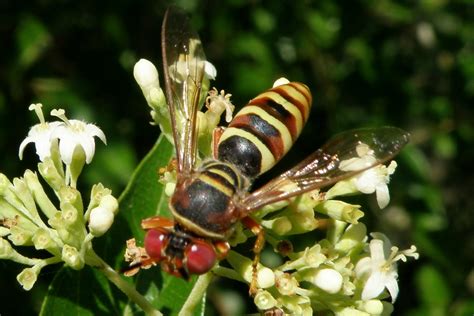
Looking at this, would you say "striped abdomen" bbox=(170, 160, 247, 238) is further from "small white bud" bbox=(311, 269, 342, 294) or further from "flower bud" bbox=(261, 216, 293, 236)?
"small white bud" bbox=(311, 269, 342, 294)

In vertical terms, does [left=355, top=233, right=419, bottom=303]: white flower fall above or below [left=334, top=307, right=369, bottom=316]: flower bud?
above

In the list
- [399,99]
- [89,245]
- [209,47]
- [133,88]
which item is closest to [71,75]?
[133,88]

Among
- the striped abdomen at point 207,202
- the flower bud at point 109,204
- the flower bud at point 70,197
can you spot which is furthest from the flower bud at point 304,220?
the flower bud at point 70,197

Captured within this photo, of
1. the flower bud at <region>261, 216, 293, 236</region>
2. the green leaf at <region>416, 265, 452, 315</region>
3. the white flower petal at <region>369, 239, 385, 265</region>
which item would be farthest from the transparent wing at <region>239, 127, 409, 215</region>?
the green leaf at <region>416, 265, 452, 315</region>

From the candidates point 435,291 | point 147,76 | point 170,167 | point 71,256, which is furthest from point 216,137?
point 435,291

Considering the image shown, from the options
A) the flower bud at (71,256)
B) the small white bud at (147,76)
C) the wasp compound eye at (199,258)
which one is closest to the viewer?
the wasp compound eye at (199,258)

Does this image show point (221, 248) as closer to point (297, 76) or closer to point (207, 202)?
point (207, 202)

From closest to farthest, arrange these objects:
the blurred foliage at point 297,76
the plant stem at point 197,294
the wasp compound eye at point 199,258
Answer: the wasp compound eye at point 199,258 < the plant stem at point 197,294 < the blurred foliage at point 297,76

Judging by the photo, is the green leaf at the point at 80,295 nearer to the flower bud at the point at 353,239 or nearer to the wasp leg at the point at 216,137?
the wasp leg at the point at 216,137
